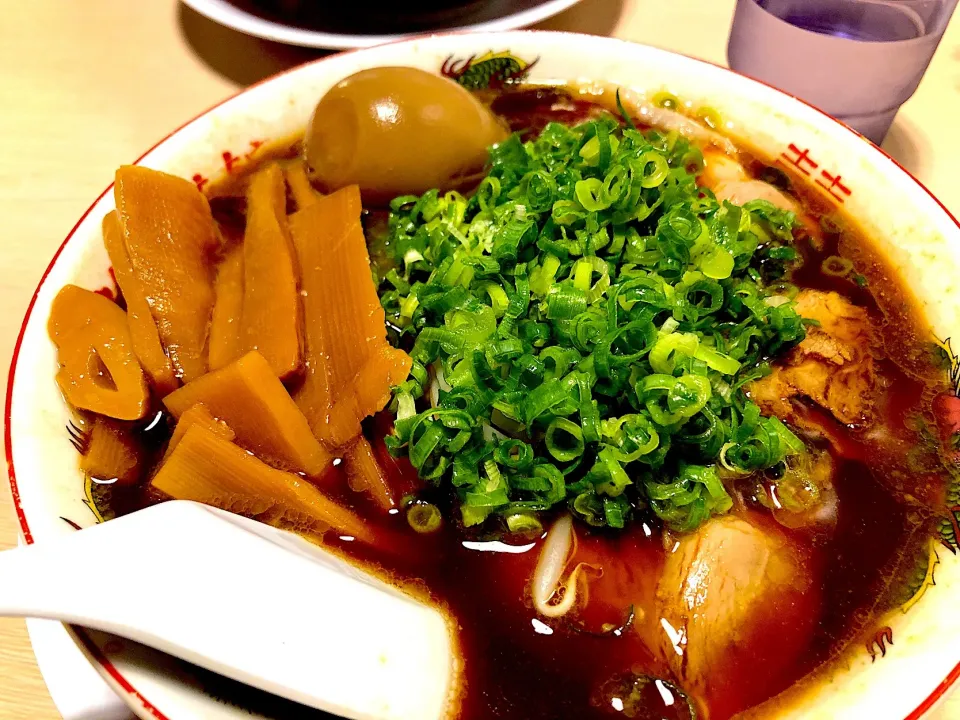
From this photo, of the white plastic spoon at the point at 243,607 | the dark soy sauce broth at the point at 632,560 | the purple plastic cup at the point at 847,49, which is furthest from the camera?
the purple plastic cup at the point at 847,49

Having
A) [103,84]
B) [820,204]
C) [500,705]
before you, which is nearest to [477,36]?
[820,204]

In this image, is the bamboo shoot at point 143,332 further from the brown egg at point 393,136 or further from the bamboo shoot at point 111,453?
the brown egg at point 393,136

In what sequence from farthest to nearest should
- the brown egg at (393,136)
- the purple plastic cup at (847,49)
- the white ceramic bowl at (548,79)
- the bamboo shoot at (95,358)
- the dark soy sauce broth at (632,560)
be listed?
the purple plastic cup at (847,49), the brown egg at (393,136), the bamboo shoot at (95,358), the dark soy sauce broth at (632,560), the white ceramic bowl at (548,79)

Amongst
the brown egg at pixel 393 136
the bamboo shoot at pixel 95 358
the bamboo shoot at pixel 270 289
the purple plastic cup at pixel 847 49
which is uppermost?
the purple plastic cup at pixel 847 49

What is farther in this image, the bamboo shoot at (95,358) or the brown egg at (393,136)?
the brown egg at (393,136)

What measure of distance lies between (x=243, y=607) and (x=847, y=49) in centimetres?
176

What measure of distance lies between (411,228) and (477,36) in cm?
62

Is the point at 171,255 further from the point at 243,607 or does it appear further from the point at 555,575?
the point at 555,575

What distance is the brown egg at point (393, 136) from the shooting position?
1.46m

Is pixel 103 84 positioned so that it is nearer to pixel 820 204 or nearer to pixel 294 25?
pixel 294 25

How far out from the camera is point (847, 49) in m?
1.67

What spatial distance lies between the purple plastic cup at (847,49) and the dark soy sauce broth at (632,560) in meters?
0.71

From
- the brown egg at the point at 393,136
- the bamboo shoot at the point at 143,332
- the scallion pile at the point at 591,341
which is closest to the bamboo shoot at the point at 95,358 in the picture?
the bamboo shoot at the point at 143,332

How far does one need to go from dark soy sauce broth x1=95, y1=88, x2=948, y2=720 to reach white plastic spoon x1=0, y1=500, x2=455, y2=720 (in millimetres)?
87
